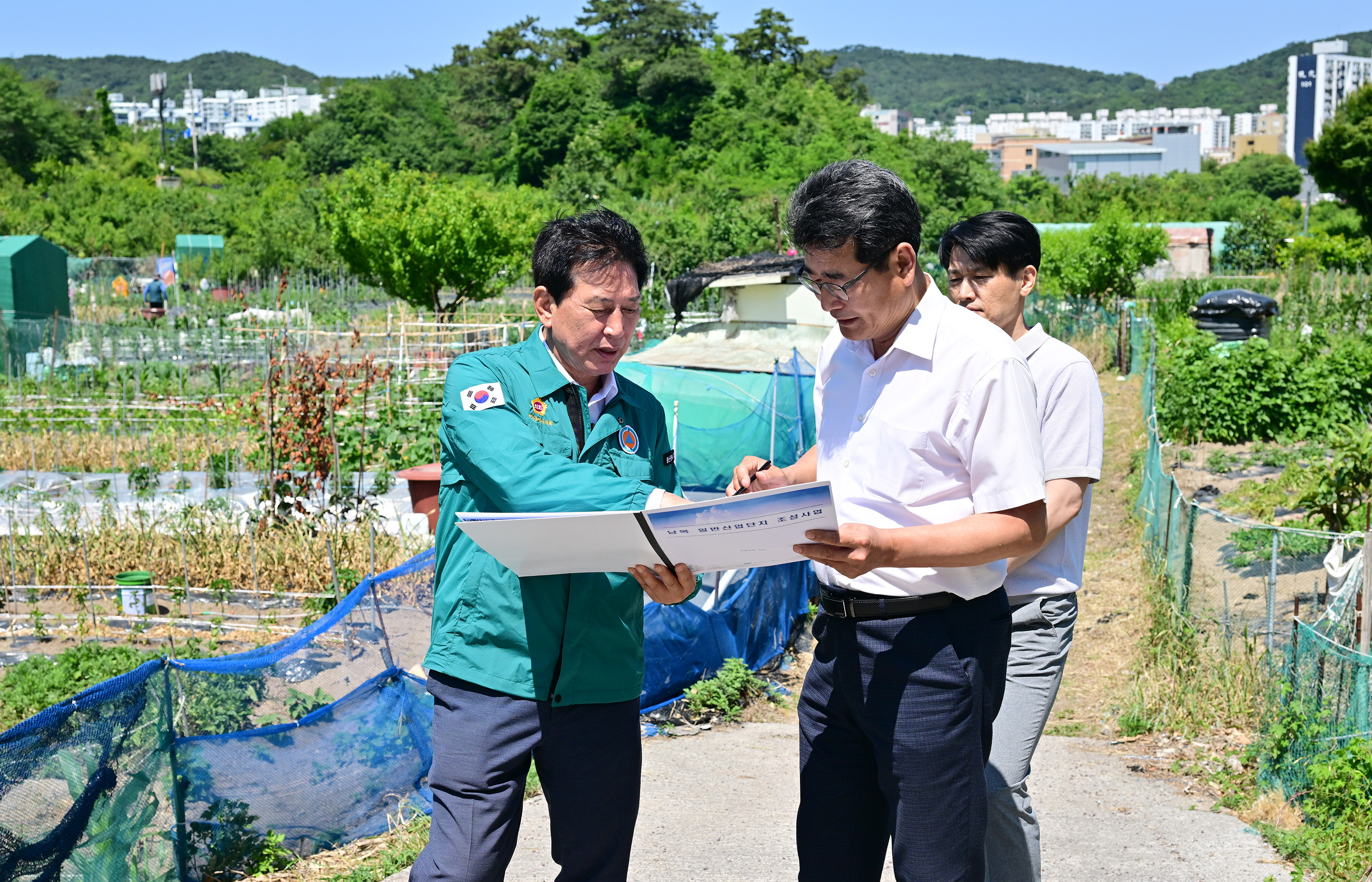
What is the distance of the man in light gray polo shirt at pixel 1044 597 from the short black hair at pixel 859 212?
539 millimetres

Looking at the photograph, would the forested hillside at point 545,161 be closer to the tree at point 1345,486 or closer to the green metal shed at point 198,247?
the green metal shed at point 198,247

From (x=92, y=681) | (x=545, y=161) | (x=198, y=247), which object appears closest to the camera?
(x=92, y=681)

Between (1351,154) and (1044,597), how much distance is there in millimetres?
38562

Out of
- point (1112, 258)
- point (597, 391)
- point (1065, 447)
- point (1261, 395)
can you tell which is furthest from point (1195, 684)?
point (1112, 258)

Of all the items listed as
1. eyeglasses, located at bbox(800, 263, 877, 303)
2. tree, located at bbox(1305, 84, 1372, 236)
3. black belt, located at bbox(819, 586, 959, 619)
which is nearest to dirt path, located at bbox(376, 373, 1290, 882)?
black belt, located at bbox(819, 586, 959, 619)

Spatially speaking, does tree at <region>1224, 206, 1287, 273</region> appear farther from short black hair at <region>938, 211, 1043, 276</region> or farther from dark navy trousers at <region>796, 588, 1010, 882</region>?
dark navy trousers at <region>796, 588, 1010, 882</region>

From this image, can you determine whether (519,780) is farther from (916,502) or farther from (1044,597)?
(1044,597)

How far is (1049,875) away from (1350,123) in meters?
37.9

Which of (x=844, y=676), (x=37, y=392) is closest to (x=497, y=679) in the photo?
(x=844, y=676)

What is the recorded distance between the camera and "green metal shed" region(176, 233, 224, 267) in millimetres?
40500

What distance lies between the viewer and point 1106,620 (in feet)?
22.0

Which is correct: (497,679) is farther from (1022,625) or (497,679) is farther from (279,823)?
(279,823)

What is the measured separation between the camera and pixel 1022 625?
276 centimetres

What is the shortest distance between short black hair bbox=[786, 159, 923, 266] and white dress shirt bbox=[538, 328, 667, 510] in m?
0.57
